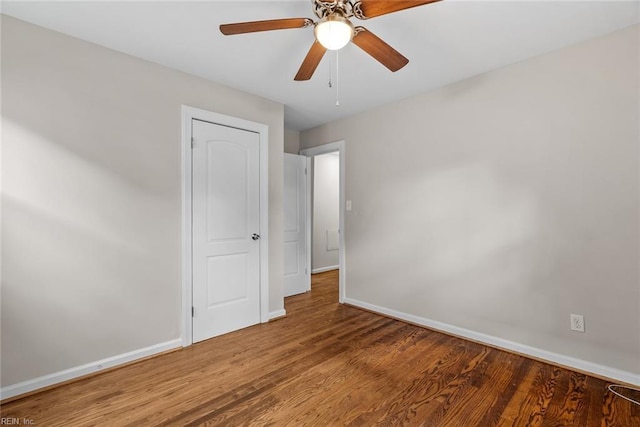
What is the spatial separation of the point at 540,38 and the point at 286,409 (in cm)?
308

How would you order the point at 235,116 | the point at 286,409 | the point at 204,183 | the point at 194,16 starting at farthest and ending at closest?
the point at 235,116
the point at 204,183
the point at 194,16
the point at 286,409

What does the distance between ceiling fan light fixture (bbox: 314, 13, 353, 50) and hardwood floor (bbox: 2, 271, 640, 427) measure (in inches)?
82.4

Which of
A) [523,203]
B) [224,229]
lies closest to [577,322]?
[523,203]

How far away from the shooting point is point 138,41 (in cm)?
217

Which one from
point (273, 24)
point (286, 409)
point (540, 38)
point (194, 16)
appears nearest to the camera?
point (273, 24)

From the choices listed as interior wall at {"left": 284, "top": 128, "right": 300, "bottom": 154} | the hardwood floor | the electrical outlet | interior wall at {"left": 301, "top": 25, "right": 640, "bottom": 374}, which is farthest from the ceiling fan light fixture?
interior wall at {"left": 284, "top": 128, "right": 300, "bottom": 154}

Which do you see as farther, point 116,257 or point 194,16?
point 116,257

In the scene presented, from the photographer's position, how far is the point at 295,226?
169 inches

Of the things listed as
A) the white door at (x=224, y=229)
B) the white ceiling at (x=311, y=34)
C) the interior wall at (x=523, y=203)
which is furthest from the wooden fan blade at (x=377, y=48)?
the white door at (x=224, y=229)

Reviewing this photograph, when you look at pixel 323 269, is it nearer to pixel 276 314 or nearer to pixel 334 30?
pixel 276 314

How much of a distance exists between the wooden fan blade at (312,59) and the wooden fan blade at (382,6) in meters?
0.30

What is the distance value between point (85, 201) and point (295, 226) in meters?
2.56

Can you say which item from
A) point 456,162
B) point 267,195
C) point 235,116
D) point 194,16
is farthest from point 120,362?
point 456,162

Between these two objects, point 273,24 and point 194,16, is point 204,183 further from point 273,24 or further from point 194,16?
point 273,24
